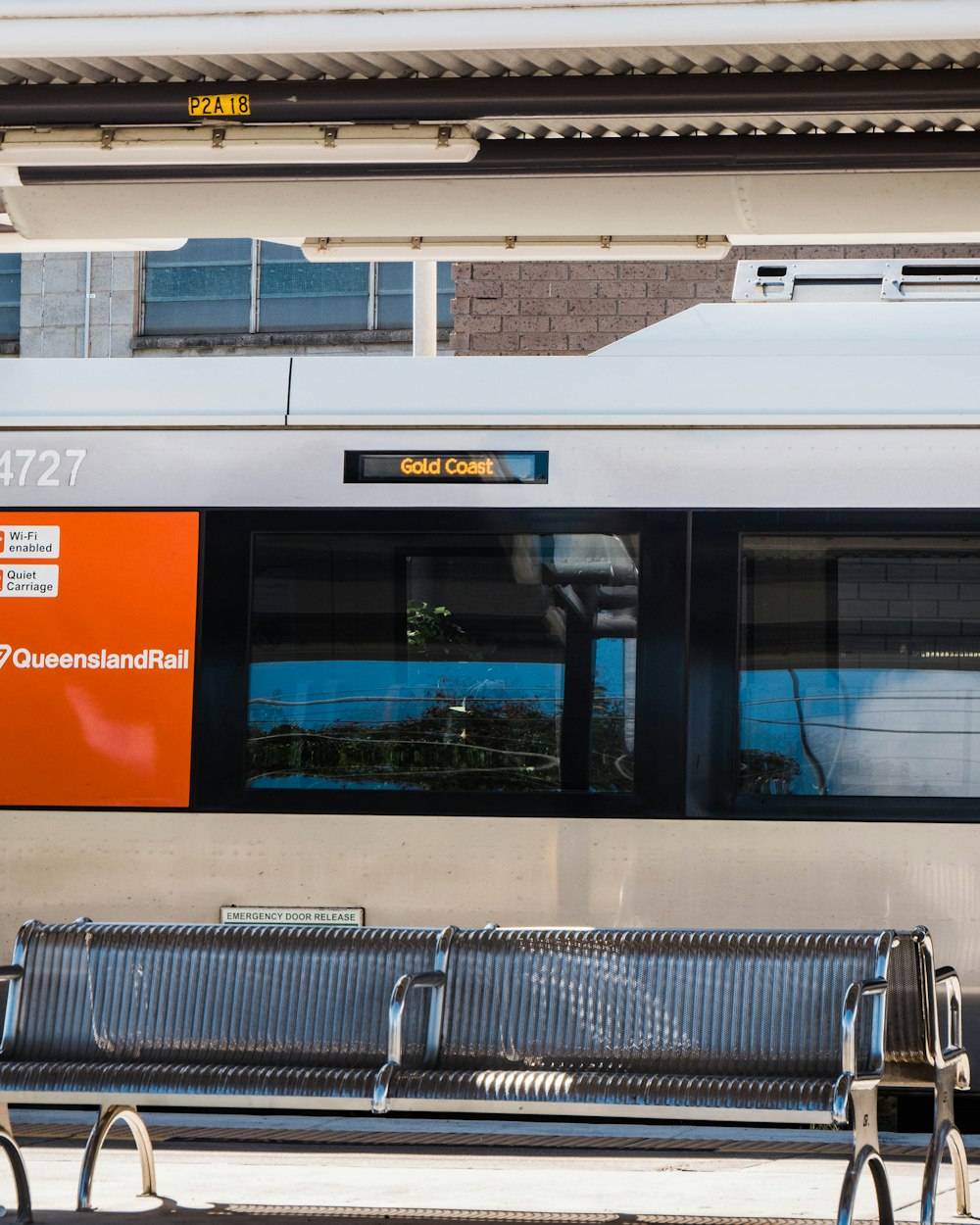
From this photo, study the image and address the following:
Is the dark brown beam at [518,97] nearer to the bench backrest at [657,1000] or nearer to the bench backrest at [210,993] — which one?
the bench backrest at [657,1000]

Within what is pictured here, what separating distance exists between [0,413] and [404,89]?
3.16 meters

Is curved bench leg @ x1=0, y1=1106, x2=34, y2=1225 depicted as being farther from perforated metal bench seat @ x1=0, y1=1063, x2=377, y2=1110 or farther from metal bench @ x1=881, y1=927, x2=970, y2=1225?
metal bench @ x1=881, y1=927, x2=970, y2=1225

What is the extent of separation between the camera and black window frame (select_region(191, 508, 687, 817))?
21.8 feet

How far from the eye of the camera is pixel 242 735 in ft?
22.5

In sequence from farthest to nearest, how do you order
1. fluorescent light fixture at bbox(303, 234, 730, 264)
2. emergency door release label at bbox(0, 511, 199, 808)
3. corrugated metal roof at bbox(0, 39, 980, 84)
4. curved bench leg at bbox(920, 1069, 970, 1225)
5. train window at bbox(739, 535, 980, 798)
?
1. emergency door release label at bbox(0, 511, 199, 808)
2. train window at bbox(739, 535, 980, 798)
3. fluorescent light fixture at bbox(303, 234, 730, 264)
4. curved bench leg at bbox(920, 1069, 970, 1225)
5. corrugated metal roof at bbox(0, 39, 980, 84)

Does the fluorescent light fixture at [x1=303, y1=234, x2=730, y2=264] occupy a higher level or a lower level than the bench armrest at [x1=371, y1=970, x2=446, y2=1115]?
higher

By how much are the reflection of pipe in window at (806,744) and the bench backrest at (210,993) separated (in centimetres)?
184

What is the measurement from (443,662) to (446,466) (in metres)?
0.81

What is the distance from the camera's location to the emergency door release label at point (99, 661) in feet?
22.5

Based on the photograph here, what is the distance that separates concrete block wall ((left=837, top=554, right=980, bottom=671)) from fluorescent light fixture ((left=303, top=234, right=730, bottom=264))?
1476 millimetres

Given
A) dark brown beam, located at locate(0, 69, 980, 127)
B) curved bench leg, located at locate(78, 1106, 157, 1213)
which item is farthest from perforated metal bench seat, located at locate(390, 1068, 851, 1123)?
dark brown beam, located at locate(0, 69, 980, 127)

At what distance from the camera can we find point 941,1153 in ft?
16.7

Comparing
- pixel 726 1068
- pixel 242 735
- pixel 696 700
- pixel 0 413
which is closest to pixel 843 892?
pixel 696 700

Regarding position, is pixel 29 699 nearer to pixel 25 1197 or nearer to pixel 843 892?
pixel 25 1197
